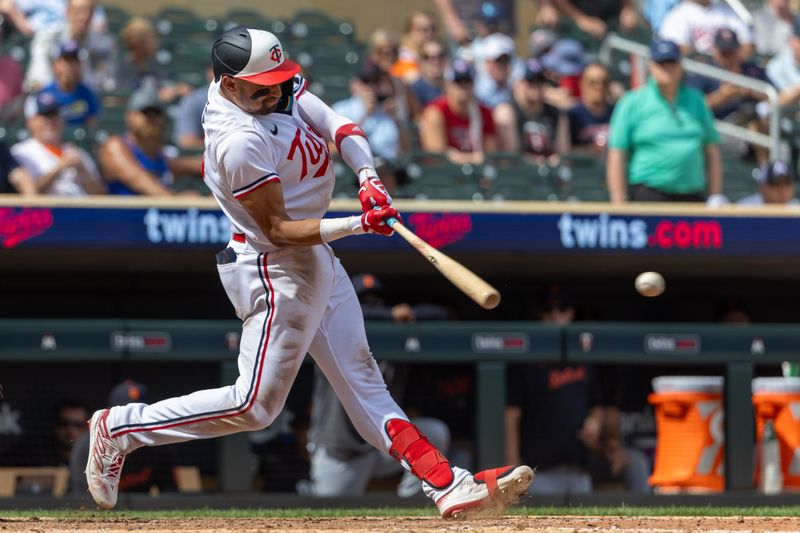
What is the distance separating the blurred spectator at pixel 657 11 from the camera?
11688mm

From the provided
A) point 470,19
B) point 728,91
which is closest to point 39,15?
point 470,19

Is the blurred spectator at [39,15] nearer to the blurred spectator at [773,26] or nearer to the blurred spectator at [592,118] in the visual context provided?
the blurred spectator at [592,118]

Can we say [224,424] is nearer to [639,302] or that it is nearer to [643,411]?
[643,411]

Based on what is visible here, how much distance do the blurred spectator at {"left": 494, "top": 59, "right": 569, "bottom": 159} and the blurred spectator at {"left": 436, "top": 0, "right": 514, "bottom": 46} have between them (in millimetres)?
1267

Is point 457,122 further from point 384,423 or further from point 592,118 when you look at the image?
point 384,423

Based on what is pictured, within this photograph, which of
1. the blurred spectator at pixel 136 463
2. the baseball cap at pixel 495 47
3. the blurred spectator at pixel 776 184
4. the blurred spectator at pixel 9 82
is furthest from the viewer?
the baseball cap at pixel 495 47

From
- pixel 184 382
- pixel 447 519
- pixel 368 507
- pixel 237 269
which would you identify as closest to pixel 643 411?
pixel 368 507

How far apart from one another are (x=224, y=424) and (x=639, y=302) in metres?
4.43

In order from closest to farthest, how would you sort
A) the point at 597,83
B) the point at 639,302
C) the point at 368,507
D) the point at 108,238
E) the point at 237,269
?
the point at 237,269
the point at 368,507
the point at 108,238
the point at 639,302
the point at 597,83

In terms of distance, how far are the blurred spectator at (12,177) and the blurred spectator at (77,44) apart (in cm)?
161

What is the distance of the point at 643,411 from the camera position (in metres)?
7.48

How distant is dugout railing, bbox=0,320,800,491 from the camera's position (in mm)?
6848

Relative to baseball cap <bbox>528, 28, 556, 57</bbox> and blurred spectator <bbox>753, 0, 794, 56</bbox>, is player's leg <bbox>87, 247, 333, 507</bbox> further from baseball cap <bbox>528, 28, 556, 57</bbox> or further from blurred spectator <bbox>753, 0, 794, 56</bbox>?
blurred spectator <bbox>753, 0, 794, 56</bbox>

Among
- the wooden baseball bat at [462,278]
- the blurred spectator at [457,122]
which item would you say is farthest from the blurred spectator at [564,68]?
the wooden baseball bat at [462,278]
